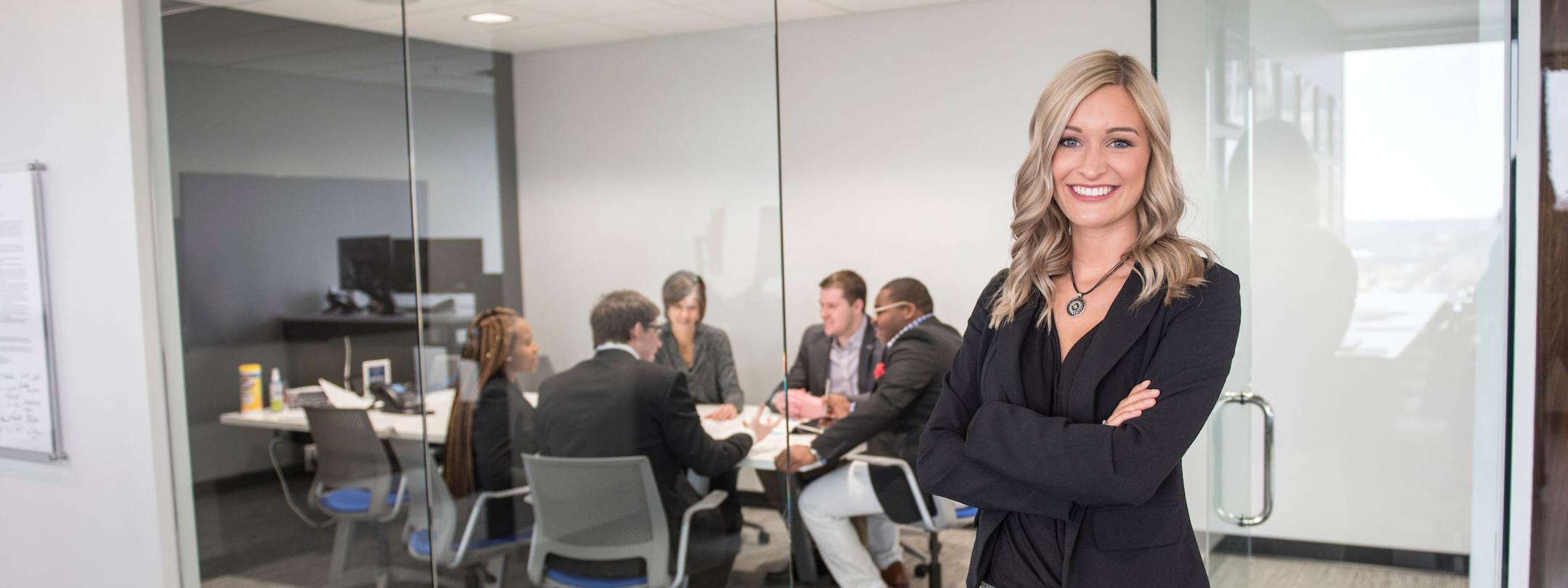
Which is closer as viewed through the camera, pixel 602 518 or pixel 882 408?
pixel 602 518

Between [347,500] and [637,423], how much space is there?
145 cm

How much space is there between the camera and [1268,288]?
228 centimetres

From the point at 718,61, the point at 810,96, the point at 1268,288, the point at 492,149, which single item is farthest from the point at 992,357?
the point at 810,96

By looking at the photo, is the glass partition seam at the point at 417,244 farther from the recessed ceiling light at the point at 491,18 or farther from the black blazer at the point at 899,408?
the black blazer at the point at 899,408

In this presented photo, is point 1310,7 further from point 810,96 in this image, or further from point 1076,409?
point 810,96

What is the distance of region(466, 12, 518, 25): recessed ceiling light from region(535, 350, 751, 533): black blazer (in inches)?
37.6

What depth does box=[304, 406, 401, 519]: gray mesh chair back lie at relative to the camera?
367cm

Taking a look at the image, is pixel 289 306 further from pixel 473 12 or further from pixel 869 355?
pixel 869 355

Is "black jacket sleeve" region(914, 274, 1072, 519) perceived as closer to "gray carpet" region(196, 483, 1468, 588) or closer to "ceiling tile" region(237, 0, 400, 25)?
"gray carpet" region(196, 483, 1468, 588)

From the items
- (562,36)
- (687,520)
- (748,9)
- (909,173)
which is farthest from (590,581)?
(909,173)

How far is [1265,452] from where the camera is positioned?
7.41 feet

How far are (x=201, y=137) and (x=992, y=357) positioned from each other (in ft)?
9.52

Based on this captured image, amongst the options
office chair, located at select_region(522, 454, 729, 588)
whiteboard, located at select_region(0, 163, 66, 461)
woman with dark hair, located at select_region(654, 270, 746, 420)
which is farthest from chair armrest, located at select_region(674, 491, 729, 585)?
whiteboard, located at select_region(0, 163, 66, 461)

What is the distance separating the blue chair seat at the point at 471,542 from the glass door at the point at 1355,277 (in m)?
1.86
